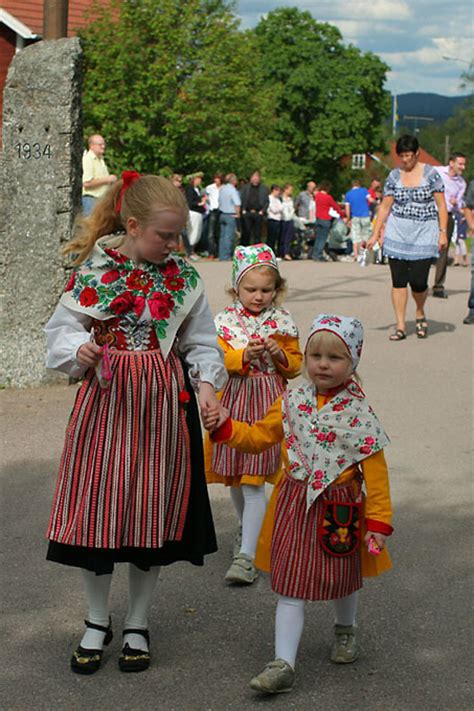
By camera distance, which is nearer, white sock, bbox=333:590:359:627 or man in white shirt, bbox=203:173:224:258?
white sock, bbox=333:590:359:627

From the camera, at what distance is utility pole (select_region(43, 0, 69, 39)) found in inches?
410

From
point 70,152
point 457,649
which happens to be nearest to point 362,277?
point 70,152

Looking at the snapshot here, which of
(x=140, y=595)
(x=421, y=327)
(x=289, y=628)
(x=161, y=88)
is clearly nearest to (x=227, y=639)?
(x=140, y=595)

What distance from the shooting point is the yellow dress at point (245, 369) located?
17.7ft

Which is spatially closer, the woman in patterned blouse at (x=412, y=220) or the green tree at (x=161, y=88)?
the woman in patterned blouse at (x=412, y=220)

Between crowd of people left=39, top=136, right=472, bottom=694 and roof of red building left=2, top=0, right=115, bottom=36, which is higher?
roof of red building left=2, top=0, right=115, bottom=36

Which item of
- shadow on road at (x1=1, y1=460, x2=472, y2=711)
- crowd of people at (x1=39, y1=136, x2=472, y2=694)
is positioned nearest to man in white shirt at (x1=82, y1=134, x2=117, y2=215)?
shadow on road at (x1=1, y1=460, x2=472, y2=711)

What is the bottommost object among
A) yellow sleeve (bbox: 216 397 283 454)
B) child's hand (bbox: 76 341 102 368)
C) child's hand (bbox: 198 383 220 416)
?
yellow sleeve (bbox: 216 397 283 454)

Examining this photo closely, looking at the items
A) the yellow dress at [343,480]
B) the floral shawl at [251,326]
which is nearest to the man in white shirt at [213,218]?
the floral shawl at [251,326]

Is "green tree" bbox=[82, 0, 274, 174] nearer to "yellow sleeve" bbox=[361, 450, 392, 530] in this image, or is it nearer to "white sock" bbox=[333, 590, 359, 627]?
"white sock" bbox=[333, 590, 359, 627]

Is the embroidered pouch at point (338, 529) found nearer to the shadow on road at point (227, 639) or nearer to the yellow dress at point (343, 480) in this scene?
the yellow dress at point (343, 480)

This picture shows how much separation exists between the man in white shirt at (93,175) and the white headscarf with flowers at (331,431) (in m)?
8.64

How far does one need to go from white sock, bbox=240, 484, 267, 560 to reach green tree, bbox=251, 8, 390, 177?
212ft

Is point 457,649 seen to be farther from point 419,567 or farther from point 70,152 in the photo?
point 70,152
